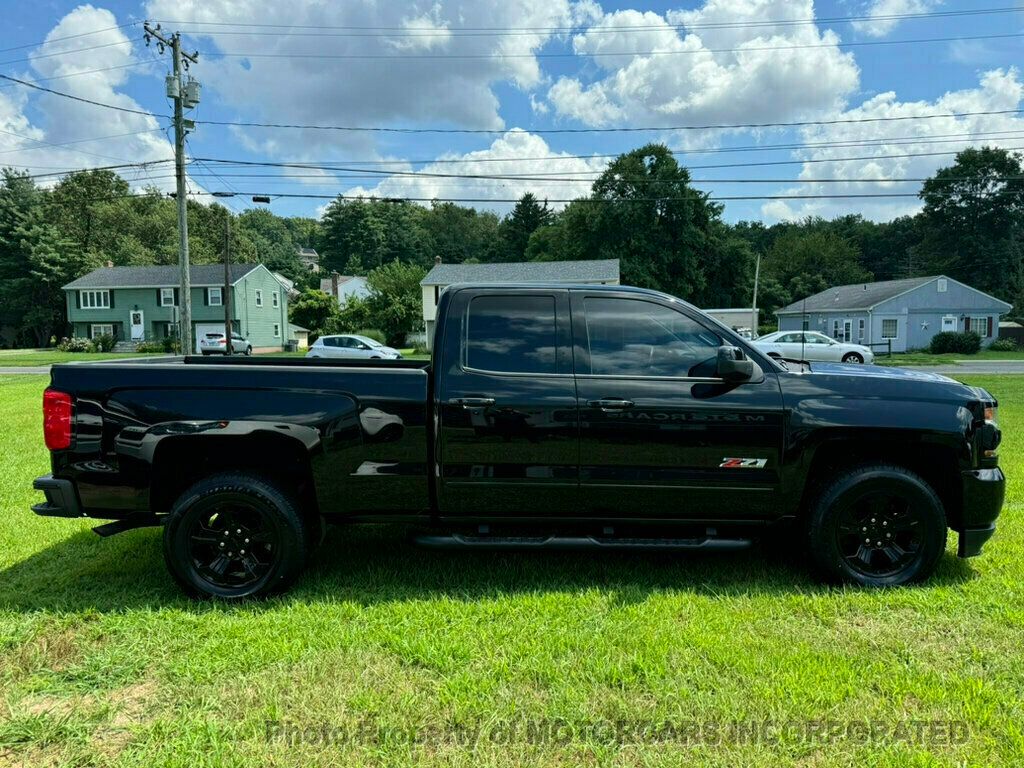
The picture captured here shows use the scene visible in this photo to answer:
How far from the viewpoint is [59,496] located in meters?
3.76

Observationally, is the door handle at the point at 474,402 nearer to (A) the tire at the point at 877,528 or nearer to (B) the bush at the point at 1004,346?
(A) the tire at the point at 877,528

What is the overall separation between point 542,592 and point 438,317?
1.82 meters

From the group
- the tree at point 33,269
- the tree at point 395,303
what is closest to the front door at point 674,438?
the tree at point 395,303

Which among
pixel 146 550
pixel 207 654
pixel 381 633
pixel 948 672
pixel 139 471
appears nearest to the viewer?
pixel 948 672

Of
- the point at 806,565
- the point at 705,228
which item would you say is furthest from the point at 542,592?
the point at 705,228

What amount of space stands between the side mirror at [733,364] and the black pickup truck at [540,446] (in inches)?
0.8

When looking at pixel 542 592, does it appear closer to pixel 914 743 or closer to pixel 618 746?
pixel 618 746

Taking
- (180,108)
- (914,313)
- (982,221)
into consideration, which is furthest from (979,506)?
(982,221)

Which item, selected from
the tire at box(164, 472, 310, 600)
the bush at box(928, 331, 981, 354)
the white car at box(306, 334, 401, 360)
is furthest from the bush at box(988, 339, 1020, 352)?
the tire at box(164, 472, 310, 600)

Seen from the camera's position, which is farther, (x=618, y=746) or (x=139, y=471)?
(x=139, y=471)

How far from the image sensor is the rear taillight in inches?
147

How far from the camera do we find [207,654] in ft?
10.5

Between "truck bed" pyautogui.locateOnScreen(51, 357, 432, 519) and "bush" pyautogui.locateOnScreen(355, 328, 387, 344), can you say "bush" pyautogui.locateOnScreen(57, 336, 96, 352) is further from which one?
"truck bed" pyautogui.locateOnScreen(51, 357, 432, 519)

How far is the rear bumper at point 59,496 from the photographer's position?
12.3ft
